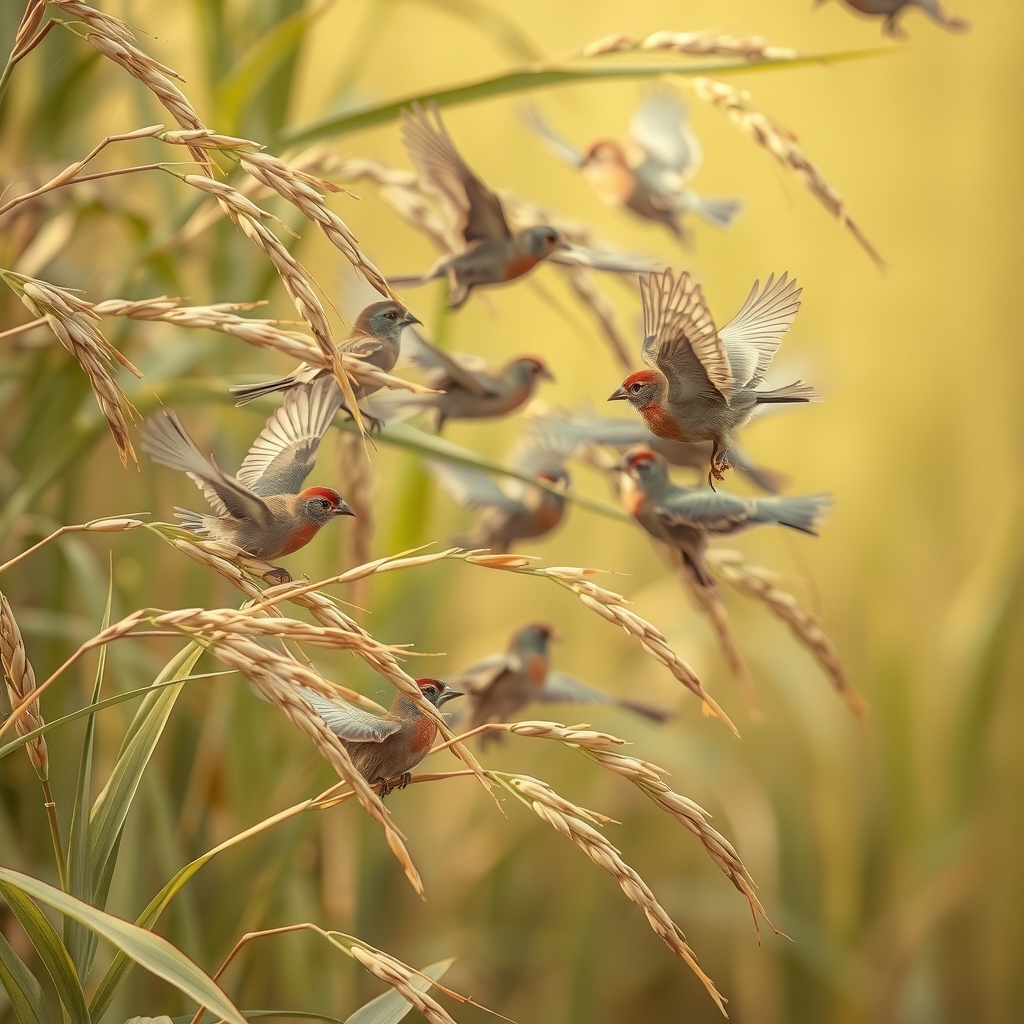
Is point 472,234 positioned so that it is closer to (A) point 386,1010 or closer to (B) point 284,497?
(B) point 284,497

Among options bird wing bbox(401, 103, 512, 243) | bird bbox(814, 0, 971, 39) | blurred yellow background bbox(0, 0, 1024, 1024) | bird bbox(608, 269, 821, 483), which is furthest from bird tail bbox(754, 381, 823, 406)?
blurred yellow background bbox(0, 0, 1024, 1024)

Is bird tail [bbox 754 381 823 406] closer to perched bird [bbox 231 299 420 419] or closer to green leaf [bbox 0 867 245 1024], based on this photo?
perched bird [bbox 231 299 420 419]

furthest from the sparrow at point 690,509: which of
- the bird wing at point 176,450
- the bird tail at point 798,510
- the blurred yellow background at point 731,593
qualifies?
the blurred yellow background at point 731,593

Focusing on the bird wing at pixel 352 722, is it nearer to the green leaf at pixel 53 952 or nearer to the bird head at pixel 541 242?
the green leaf at pixel 53 952

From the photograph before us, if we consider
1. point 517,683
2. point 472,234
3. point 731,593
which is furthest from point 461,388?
point 731,593

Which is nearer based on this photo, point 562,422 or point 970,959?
point 562,422

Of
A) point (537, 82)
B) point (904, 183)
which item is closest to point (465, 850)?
point (537, 82)

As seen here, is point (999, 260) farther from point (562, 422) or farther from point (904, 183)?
point (562, 422)
